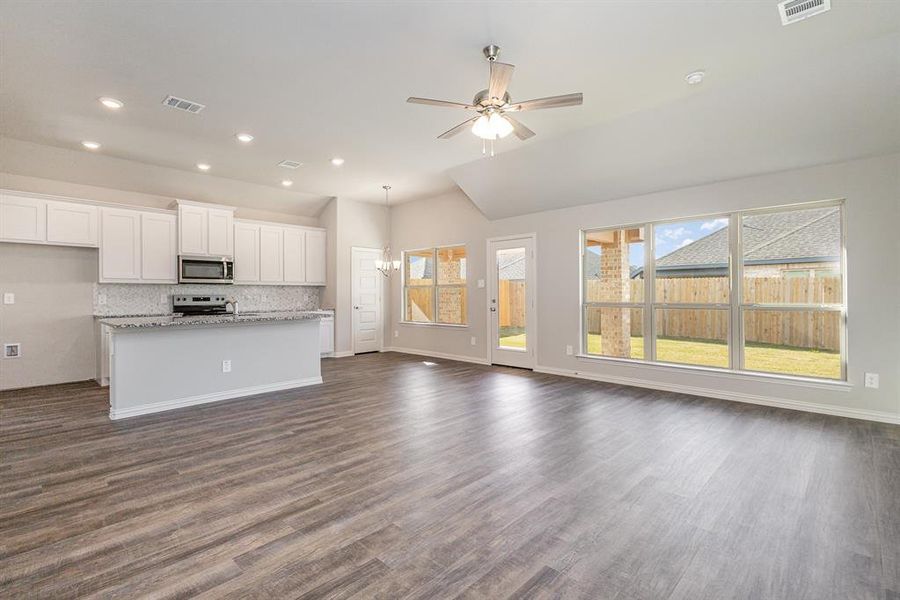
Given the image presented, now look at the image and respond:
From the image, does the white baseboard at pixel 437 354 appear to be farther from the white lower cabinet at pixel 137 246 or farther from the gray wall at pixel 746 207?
the white lower cabinet at pixel 137 246

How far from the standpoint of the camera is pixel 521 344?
6.61 m

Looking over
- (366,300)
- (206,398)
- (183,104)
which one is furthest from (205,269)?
(183,104)

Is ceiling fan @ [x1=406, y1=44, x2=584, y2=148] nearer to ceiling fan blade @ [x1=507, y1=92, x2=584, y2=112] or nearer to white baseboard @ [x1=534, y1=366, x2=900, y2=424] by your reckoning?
ceiling fan blade @ [x1=507, y1=92, x2=584, y2=112]

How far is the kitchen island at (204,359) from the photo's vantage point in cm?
397

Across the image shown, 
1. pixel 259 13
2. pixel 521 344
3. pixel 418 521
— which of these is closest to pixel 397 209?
pixel 521 344

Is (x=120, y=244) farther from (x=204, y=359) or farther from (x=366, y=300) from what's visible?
(x=366, y=300)

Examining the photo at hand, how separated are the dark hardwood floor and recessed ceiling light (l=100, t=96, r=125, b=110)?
3.08 metres

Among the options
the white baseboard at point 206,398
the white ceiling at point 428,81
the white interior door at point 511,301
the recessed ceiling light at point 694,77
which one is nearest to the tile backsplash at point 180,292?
the white ceiling at point 428,81

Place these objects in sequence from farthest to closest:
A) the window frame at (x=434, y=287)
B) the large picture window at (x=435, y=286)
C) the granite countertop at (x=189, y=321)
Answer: the large picture window at (x=435, y=286), the window frame at (x=434, y=287), the granite countertop at (x=189, y=321)

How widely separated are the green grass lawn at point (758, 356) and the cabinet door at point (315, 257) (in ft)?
18.9

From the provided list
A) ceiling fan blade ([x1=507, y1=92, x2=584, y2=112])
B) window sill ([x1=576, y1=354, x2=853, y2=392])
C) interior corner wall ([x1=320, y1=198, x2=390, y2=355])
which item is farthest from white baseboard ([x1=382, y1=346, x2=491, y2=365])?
ceiling fan blade ([x1=507, y1=92, x2=584, y2=112])

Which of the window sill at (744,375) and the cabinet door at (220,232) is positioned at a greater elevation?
the cabinet door at (220,232)

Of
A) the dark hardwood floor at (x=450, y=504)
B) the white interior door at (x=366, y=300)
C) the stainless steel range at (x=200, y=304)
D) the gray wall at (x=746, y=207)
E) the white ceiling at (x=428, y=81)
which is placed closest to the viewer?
the dark hardwood floor at (x=450, y=504)

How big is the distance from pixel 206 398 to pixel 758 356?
620cm
